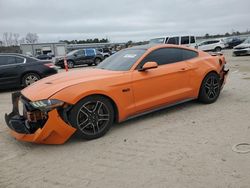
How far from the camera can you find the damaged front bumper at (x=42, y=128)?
14.3ft

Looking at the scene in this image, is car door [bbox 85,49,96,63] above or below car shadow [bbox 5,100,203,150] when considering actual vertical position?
above

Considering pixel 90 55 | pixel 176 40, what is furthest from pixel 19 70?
pixel 176 40

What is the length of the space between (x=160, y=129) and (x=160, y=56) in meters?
1.60

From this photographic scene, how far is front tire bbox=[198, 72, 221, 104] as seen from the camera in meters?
6.44

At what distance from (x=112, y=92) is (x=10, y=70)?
22.7 feet

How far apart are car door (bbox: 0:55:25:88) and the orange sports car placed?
5.56 meters

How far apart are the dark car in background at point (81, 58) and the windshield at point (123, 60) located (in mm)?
18721

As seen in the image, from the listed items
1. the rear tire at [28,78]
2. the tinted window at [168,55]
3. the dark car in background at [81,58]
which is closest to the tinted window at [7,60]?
the rear tire at [28,78]

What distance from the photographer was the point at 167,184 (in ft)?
10.8

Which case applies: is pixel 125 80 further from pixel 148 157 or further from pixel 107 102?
pixel 148 157

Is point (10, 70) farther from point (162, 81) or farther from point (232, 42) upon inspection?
point (232, 42)

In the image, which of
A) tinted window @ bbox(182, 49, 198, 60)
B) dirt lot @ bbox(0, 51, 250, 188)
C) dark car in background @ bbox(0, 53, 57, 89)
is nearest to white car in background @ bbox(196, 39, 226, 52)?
dark car in background @ bbox(0, 53, 57, 89)

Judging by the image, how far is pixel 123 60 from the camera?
5836 mm

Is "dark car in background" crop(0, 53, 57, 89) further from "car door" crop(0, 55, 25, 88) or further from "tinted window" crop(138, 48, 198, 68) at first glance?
"tinted window" crop(138, 48, 198, 68)
